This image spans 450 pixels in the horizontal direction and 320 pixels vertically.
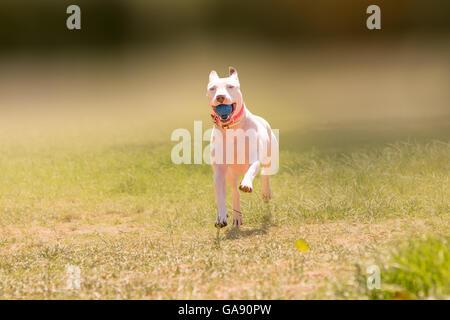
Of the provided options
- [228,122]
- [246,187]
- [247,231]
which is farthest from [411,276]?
[247,231]

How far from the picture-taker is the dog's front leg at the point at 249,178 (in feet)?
26.5

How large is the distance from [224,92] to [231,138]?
0.87 metres

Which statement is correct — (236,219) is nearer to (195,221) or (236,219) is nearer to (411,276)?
(195,221)

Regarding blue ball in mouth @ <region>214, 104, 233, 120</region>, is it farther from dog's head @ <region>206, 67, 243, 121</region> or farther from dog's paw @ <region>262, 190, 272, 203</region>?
dog's paw @ <region>262, 190, 272, 203</region>

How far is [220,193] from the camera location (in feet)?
29.3

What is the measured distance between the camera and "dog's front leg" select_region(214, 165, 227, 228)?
870 cm

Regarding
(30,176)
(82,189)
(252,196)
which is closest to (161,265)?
(252,196)

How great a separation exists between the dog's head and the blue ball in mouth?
7cm

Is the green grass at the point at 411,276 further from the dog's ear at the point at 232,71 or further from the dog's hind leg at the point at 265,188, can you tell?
the dog's hind leg at the point at 265,188

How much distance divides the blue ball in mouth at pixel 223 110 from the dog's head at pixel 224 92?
7 centimetres

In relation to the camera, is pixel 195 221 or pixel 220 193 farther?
pixel 195 221

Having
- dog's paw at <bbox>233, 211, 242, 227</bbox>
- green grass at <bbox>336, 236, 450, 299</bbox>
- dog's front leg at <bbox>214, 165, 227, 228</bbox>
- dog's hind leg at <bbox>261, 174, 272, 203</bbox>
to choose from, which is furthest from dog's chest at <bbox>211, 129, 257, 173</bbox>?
green grass at <bbox>336, 236, 450, 299</bbox>

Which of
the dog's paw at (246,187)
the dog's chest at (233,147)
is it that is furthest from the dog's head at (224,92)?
the dog's paw at (246,187)

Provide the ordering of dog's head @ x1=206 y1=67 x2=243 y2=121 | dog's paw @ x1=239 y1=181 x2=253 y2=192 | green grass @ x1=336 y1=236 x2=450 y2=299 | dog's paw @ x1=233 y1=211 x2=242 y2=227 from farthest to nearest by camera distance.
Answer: dog's paw @ x1=233 y1=211 x2=242 y2=227
dog's head @ x1=206 y1=67 x2=243 y2=121
dog's paw @ x1=239 y1=181 x2=253 y2=192
green grass @ x1=336 y1=236 x2=450 y2=299
